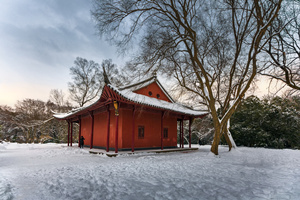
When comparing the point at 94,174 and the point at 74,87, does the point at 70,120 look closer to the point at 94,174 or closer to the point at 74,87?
the point at 74,87

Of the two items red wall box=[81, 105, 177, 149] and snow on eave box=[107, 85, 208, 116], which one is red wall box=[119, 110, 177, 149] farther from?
snow on eave box=[107, 85, 208, 116]

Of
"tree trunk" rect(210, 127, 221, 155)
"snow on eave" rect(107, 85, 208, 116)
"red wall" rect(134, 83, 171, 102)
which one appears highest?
"red wall" rect(134, 83, 171, 102)

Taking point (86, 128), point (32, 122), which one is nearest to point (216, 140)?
point (86, 128)

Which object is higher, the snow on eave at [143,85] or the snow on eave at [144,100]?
the snow on eave at [143,85]

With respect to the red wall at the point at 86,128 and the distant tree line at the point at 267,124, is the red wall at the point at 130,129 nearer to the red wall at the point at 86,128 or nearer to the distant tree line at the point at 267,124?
the red wall at the point at 86,128

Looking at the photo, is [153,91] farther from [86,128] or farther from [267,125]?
[267,125]

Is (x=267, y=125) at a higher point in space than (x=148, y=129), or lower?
higher

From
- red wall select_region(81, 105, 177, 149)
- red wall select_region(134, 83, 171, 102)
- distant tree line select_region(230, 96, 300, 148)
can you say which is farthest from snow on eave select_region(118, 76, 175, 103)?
distant tree line select_region(230, 96, 300, 148)

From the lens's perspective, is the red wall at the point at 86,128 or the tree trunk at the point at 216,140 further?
the red wall at the point at 86,128

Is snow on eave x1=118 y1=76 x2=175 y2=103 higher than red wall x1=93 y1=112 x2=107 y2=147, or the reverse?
snow on eave x1=118 y1=76 x2=175 y2=103

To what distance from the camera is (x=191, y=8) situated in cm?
1048

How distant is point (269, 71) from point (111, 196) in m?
10.2

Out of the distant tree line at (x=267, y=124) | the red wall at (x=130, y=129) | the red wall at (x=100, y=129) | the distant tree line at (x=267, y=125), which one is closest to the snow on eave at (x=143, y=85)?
the red wall at (x=130, y=129)

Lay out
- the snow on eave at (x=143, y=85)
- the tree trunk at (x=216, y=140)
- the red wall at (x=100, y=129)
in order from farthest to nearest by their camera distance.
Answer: the snow on eave at (x=143, y=85) → the red wall at (x=100, y=129) → the tree trunk at (x=216, y=140)
